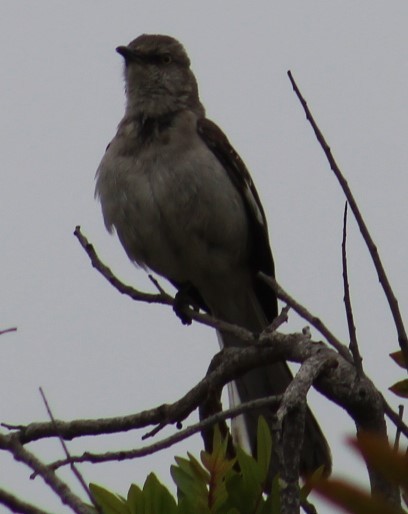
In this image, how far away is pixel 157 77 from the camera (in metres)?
6.48

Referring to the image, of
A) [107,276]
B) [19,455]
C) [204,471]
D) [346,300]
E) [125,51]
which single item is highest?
[125,51]

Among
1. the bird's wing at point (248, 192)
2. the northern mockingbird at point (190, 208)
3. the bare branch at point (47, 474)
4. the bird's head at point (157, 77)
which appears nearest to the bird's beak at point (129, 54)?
the bird's head at point (157, 77)

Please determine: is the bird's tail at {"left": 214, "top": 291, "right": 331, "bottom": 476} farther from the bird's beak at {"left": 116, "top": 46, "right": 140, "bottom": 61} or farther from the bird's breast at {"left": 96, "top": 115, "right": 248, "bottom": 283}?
the bird's beak at {"left": 116, "top": 46, "right": 140, "bottom": 61}

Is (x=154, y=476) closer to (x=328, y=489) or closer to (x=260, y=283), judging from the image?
(x=328, y=489)

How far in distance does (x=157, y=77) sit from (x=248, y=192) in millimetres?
1329

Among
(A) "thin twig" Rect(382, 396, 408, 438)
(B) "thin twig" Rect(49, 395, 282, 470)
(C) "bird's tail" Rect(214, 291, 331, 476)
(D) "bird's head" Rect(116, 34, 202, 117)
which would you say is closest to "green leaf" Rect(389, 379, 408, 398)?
(A) "thin twig" Rect(382, 396, 408, 438)

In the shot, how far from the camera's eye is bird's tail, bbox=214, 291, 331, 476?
3949mm

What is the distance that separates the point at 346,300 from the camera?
2234 mm

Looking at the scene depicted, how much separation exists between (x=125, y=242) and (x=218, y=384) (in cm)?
260

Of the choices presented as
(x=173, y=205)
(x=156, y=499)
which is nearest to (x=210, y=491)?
(x=156, y=499)

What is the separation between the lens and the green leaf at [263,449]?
192 centimetres

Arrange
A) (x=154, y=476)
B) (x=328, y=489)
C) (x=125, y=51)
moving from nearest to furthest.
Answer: (x=328, y=489) < (x=154, y=476) < (x=125, y=51)

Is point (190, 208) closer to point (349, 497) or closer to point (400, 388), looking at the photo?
point (400, 388)

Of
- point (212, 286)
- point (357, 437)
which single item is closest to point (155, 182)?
point (212, 286)
